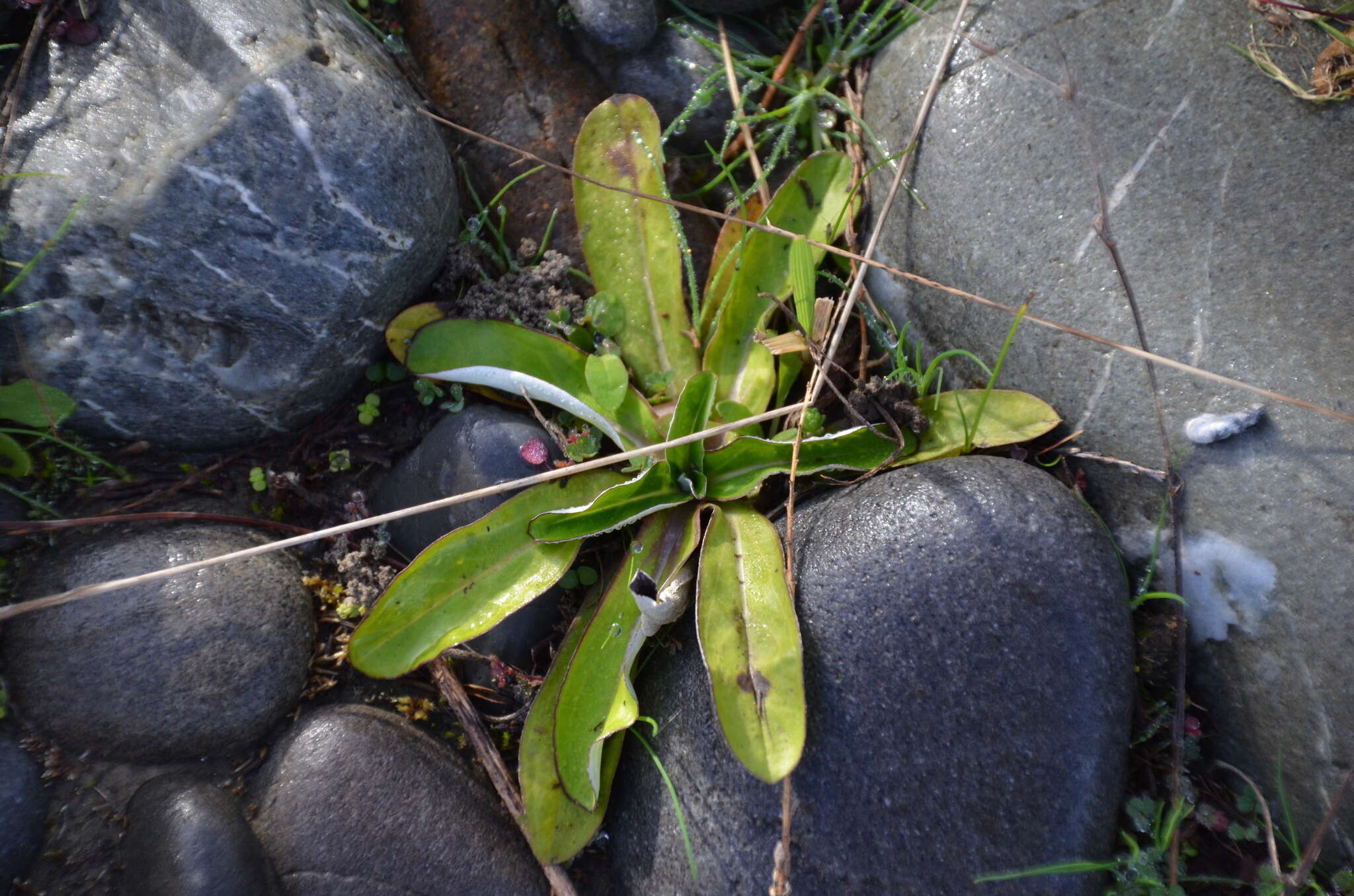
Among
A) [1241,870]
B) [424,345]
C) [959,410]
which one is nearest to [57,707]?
[424,345]

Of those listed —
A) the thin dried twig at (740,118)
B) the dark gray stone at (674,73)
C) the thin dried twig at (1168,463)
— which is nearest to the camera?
the thin dried twig at (1168,463)

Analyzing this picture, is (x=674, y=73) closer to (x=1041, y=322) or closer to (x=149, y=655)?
(x=1041, y=322)

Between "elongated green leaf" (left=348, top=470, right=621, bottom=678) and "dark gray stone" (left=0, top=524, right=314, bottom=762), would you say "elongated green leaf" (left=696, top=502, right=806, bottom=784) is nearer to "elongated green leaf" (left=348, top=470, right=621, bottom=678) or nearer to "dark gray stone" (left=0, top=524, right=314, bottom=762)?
"elongated green leaf" (left=348, top=470, right=621, bottom=678)

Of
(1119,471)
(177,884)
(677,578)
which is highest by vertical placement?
(1119,471)

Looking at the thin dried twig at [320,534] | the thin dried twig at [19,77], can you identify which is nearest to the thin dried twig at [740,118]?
the thin dried twig at [320,534]

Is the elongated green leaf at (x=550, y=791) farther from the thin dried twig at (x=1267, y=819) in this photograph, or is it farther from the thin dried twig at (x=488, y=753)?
the thin dried twig at (x=1267, y=819)

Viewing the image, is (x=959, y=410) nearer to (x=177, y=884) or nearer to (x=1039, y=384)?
(x=1039, y=384)
